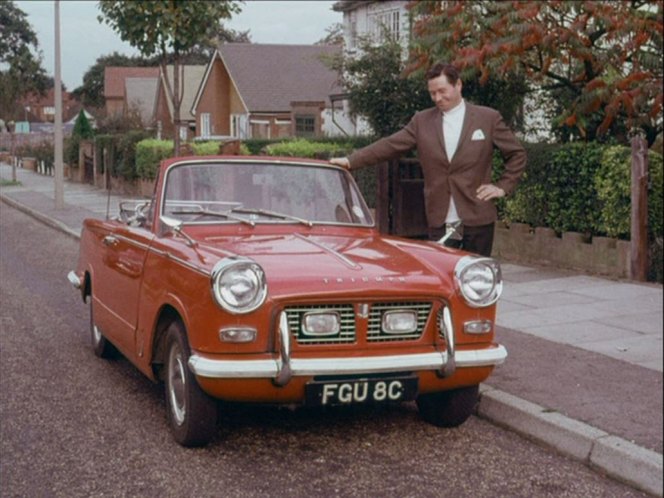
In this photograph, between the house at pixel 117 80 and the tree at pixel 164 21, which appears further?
the house at pixel 117 80

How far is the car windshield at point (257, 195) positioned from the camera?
21.7 feet

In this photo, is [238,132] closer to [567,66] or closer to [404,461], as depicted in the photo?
[567,66]

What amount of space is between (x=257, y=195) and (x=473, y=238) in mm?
1520

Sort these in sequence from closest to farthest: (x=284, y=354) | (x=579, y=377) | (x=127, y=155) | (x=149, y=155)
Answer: (x=284, y=354), (x=579, y=377), (x=149, y=155), (x=127, y=155)

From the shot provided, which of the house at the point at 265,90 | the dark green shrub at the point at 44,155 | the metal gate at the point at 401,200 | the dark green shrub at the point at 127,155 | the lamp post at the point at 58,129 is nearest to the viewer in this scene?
the metal gate at the point at 401,200

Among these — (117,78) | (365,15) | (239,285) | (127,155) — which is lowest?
(239,285)

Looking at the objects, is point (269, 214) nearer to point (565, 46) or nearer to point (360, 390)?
point (360, 390)

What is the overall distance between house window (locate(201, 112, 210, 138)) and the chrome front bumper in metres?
52.1

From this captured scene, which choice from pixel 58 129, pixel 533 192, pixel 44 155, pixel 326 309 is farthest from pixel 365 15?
pixel 326 309

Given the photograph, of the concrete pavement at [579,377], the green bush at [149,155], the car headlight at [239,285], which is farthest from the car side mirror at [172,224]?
the green bush at [149,155]

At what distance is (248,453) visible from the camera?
18.5 ft

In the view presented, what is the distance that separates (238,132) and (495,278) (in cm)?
4823

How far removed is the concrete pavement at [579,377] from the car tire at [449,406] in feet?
1.05

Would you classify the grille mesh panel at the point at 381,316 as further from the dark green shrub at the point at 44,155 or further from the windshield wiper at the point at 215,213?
the dark green shrub at the point at 44,155
